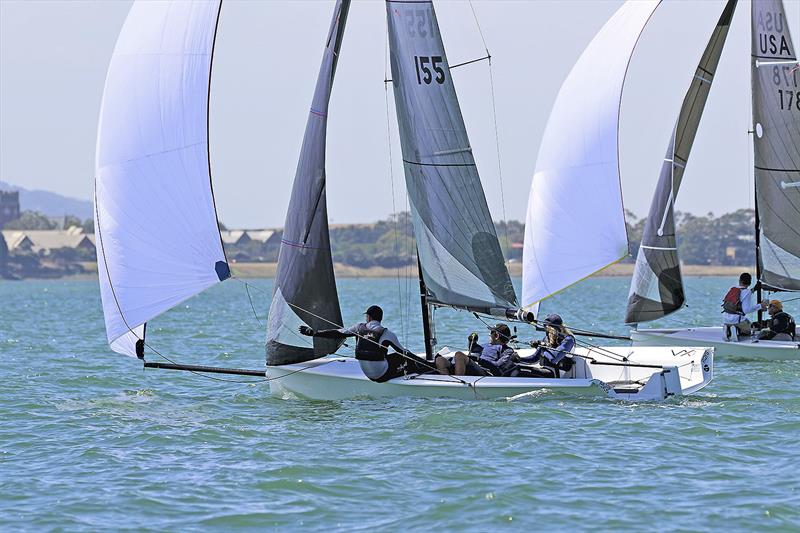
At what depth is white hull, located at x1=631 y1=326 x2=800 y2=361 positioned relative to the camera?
63.7ft

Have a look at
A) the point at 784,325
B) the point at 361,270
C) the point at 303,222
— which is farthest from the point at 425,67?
the point at 361,270

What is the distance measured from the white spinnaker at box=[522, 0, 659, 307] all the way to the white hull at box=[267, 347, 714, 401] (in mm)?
1957

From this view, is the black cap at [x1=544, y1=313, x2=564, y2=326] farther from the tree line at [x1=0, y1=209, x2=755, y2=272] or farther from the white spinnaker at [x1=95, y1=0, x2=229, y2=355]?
the tree line at [x1=0, y1=209, x2=755, y2=272]

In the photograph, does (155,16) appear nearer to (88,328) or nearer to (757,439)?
(757,439)

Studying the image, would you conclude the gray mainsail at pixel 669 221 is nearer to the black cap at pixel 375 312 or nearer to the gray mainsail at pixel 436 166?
the gray mainsail at pixel 436 166

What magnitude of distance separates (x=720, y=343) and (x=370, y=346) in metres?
7.72

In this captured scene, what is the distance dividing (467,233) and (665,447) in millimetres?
4656

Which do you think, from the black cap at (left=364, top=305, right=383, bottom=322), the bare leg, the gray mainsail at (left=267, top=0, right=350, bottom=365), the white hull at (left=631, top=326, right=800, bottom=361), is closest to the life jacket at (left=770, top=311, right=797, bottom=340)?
the white hull at (left=631, top=326, right=800, bottom=361)

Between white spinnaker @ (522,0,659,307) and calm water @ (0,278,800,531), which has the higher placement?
white spinnaker @ (522,0,659,307)

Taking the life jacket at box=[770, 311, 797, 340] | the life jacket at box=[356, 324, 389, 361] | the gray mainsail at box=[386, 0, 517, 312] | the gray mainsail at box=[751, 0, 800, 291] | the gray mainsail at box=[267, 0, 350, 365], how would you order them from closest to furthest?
1. the life jacket at box=[356, 324, 389, 361]
2. the gray mainsail at box=[267, 0, 350, 365]
3. the gray mainsail at box=[386, 0, 517, 312]
4. the life jacket at box=[770, 311, 797, 340]
5. the gray mainsail at box=[751, 0, 800, 291]

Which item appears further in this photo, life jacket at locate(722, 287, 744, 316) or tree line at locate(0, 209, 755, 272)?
tree line at locate(0, 209, 755, 272)

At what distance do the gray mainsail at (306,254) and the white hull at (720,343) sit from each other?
7433 millimetres

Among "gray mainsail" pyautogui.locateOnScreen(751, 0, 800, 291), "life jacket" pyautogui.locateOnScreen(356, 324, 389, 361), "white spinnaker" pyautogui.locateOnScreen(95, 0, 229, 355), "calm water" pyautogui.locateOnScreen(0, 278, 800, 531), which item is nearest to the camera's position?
"calm water" pyautogui.locateOnScreen(0, 278, 800, 531)

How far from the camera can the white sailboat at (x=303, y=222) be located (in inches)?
527
